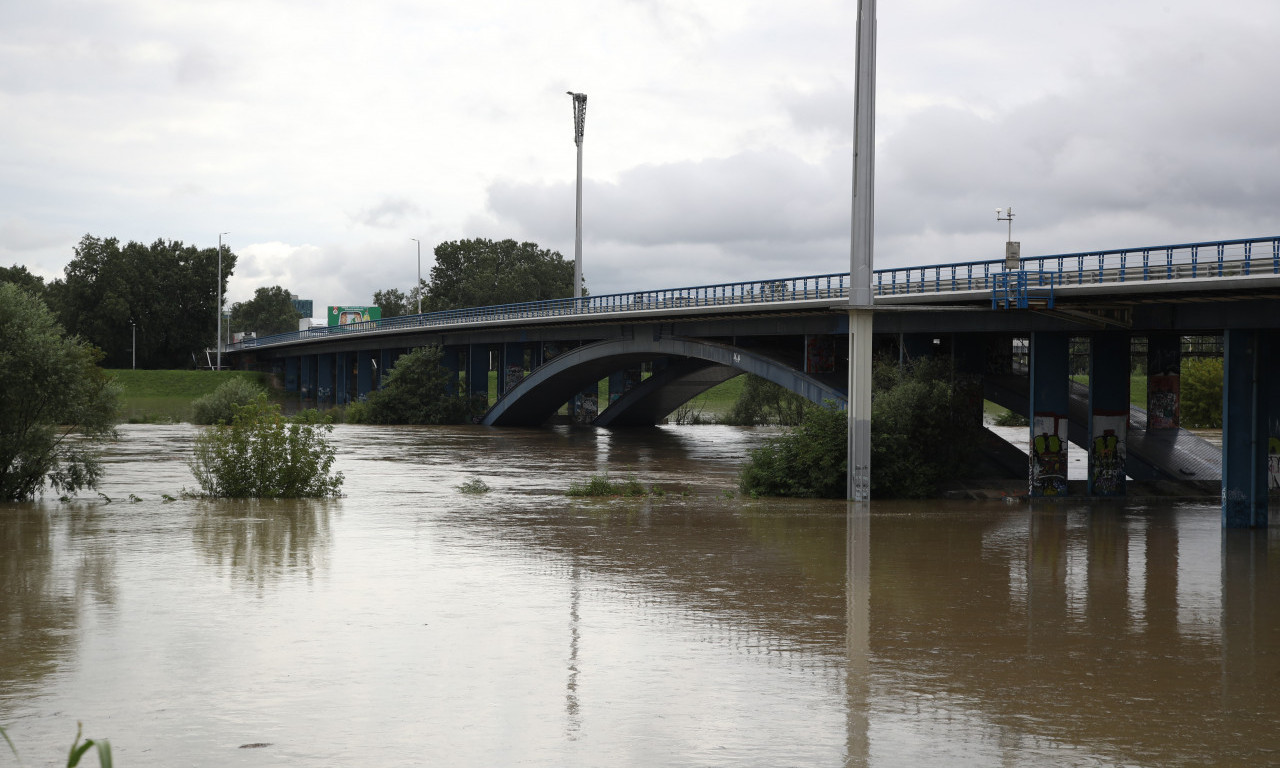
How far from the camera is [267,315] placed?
187m

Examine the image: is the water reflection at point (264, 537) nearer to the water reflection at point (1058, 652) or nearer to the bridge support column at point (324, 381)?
the water reflection at point (1058, 652)

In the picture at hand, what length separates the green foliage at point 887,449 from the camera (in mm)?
31328

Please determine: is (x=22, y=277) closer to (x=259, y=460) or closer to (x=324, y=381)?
(x=324, y=381)

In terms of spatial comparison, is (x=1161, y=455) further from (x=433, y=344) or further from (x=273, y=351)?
(x=273, y=351)

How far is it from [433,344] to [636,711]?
70.2 metres

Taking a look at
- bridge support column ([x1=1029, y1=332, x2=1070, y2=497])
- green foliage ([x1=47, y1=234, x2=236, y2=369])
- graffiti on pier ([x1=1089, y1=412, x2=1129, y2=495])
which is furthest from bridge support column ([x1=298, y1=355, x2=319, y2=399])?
graffiti on pier ([x1=1089, y1=412, x2=1129, y2=495])

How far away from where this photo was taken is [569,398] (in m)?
74.4

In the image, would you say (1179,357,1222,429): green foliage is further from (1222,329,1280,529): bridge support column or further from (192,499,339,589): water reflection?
(192,499,339,589): water reflection

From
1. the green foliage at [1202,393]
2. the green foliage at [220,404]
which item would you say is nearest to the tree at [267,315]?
the green foliage at [220,404]

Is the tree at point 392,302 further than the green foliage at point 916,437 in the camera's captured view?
Yes

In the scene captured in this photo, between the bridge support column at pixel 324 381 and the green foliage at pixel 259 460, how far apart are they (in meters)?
75.2

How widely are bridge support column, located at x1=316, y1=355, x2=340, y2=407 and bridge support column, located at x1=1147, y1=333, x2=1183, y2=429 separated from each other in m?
79.3

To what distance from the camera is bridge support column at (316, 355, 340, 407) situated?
103m

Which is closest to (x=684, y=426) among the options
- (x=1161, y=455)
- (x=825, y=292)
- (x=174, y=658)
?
(x=825, y=292)
